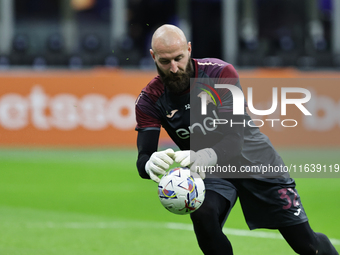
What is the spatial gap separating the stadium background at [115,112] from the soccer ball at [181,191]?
1.94 m

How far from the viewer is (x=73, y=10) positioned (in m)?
22.3

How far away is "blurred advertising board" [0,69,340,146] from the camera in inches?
575

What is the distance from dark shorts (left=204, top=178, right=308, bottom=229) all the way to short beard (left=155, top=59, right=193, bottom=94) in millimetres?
958

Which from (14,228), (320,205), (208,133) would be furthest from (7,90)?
(208,133)

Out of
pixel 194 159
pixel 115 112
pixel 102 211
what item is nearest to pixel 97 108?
pixel 115 112

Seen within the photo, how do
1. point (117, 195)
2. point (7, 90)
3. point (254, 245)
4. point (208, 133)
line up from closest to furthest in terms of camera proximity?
point (208, 133)
point (254, 245)
point (117, 195)
point (7, 90)

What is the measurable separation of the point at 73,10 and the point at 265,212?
60.5 feet

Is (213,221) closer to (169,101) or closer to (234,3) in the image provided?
(169,101)

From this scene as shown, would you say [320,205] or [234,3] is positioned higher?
[234,3]

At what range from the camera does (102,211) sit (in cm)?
905

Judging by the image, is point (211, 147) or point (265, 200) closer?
point (211, 147)

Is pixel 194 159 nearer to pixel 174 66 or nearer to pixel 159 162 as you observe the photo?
pixel 159 162

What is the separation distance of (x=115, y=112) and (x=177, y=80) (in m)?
10.2

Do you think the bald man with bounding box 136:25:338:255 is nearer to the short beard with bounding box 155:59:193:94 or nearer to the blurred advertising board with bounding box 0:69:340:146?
the short beard with bounding box 155:59:193:94
